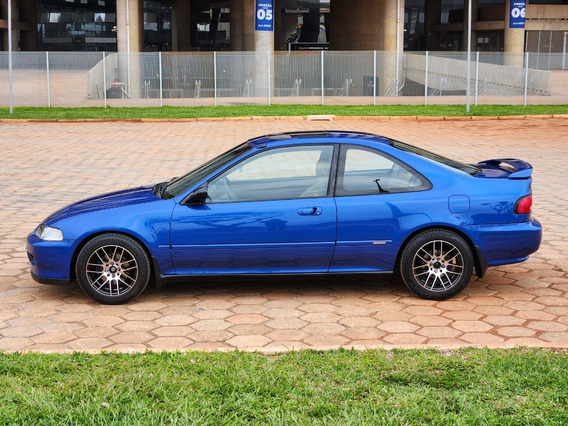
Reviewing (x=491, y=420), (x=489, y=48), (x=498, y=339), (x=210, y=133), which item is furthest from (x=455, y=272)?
(x=489, y=48)

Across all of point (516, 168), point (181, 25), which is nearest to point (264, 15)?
point (181, 25)

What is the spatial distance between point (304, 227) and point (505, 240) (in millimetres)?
1645

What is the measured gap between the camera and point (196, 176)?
23.2 ft

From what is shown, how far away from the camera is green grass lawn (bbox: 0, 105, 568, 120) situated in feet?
89.4

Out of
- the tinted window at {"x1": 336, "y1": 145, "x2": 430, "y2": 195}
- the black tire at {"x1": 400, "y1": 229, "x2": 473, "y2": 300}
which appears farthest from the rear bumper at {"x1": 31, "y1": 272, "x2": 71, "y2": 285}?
the black tire at {"x1": 400, "y1": 229, "x2": 473, "y2": 300}

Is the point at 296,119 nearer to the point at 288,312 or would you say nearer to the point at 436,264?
the point at 436,264

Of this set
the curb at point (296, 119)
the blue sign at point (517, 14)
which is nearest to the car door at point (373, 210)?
the curb at point (296, 119)

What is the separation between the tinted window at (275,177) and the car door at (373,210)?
16 centimetres

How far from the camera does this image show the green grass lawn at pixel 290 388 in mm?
4348

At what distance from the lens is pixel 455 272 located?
265 inches

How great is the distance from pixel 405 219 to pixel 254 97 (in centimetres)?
2699

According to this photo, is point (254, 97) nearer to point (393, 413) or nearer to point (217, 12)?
point (393, 413)

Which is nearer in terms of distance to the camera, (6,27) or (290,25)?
(6,27)

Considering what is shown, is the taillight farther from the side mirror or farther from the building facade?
the building facade
